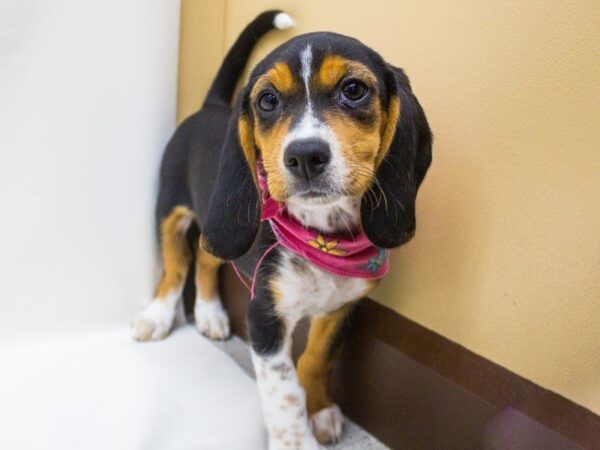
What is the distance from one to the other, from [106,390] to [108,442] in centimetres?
25

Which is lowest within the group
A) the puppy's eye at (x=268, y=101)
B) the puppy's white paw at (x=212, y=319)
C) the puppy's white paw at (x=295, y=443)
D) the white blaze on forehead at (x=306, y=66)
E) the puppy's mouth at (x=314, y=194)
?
the puppy's white paw at (x=212, y=319)

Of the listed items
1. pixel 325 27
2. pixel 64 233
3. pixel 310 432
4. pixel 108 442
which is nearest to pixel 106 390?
pixel 108 442

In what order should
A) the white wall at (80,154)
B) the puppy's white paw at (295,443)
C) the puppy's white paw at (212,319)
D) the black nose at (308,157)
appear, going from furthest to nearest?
the puppy's white paw at (212,319), the white wall at (80,154), the puppy's white paw at (295,443), the black nose at (308,157)

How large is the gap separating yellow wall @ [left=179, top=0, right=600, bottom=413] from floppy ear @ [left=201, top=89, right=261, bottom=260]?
0.51m

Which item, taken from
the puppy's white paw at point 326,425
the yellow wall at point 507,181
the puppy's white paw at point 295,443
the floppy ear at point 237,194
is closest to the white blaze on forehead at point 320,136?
the floppy ear at point 237,194

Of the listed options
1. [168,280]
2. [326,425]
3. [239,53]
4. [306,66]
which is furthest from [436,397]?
[239,53]

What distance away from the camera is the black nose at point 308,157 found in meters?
1.25

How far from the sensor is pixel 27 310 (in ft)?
7.11

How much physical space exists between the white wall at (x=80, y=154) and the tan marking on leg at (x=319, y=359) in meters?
0.82

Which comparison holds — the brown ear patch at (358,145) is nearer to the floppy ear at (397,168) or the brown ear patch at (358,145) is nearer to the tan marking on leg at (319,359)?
the floppy ear at (397,168)

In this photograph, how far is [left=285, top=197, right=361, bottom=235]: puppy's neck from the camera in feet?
5.17

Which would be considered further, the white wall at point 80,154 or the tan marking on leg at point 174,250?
the tan marking on leg at point 174,250

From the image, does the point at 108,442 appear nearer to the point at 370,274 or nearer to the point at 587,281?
the point at 370,274

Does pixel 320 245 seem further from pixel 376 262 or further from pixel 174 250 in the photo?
pixel 174 250
